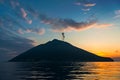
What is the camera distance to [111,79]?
246 ft

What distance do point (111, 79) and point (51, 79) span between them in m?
20.4

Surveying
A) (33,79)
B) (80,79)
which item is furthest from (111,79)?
(33,79)

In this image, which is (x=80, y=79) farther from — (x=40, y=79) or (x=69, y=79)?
(x=40, y=79)

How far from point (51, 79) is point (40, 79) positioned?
379 cm

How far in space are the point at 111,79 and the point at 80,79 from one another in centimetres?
1063

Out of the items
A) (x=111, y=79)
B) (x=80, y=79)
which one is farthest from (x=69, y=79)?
(x=111, y=79)

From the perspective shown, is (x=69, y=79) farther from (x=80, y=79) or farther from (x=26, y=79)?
(x=26, y=79)

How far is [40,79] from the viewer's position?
7419 cm

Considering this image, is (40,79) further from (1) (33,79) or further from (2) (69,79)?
(2) (69,79)

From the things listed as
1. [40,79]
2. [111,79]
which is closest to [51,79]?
[40,79]

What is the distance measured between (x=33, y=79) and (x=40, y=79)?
235 cm

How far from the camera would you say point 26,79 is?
2862 inches

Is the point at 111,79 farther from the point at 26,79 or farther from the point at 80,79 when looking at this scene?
the point at 26,79

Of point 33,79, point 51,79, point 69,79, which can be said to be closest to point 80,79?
point 69,79
